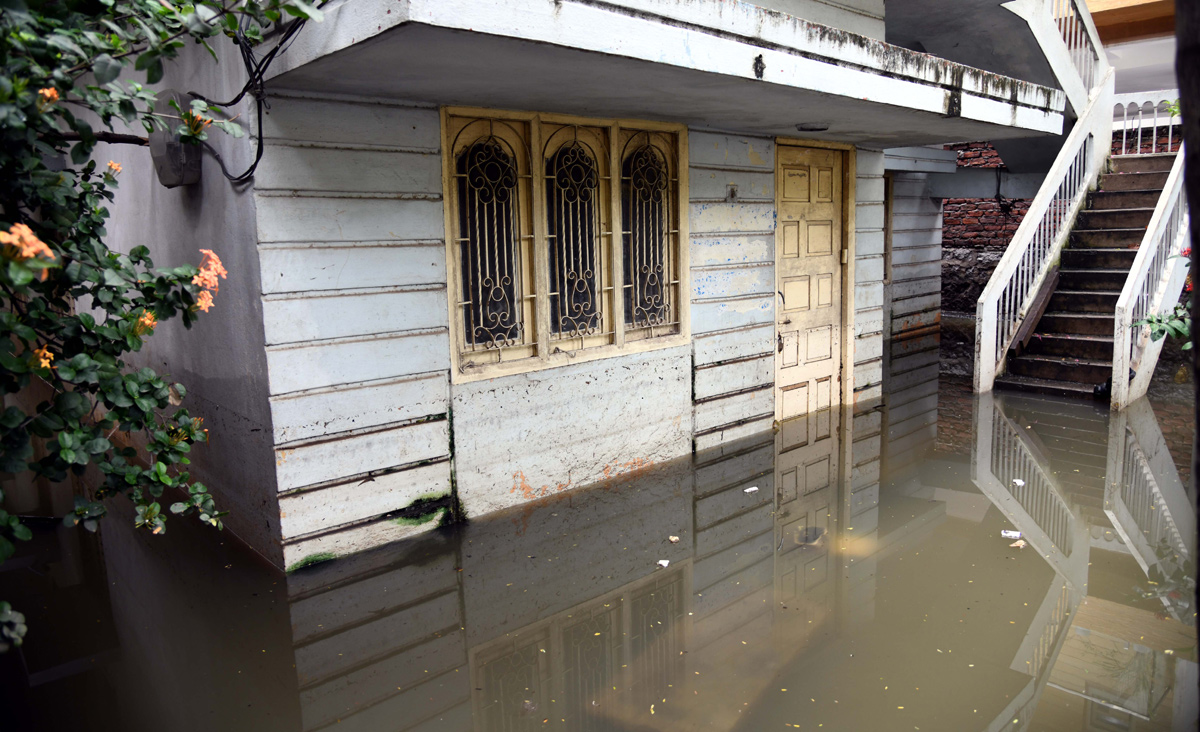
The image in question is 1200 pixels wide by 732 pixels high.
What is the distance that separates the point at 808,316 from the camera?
7508 mm

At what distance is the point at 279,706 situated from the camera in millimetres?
3256

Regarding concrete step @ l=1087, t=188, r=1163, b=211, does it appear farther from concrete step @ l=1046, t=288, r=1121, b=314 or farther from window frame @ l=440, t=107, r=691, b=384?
window frame @ l=440, t=107, r=691, b=384

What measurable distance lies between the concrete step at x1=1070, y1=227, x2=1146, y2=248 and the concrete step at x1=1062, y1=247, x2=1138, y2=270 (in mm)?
91

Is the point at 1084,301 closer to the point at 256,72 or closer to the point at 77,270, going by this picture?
the point at 256,72

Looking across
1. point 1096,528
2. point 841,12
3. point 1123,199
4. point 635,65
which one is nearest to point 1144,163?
point 1123,199

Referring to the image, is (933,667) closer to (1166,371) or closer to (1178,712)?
(1178,712)

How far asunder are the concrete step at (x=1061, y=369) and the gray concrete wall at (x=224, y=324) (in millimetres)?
7630

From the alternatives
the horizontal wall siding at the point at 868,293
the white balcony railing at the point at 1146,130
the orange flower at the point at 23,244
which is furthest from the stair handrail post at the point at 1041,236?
the orange flower at the point at 23,244

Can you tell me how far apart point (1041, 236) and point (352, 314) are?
7938mm

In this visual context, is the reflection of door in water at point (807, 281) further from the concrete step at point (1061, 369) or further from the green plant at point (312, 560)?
the green plant at point (312, 560)

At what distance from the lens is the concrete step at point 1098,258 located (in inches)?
349

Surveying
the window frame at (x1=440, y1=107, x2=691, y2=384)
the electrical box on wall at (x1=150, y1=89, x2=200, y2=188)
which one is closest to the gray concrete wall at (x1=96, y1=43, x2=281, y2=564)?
the electrical box on wall at (x1=150, y1=89, x2=200, y2=188)

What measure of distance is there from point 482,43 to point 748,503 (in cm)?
341

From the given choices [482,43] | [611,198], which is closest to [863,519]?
[611,198]
